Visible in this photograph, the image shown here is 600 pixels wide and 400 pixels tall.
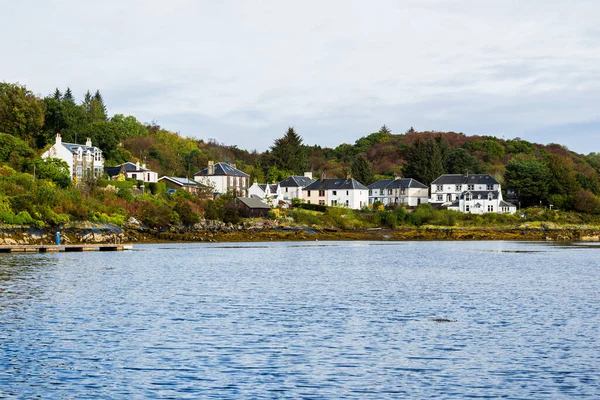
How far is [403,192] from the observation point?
134 metres

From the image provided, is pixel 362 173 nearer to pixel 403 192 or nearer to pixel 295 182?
pixel 403 192

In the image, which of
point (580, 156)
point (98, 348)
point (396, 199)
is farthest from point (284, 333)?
point (580, 156)

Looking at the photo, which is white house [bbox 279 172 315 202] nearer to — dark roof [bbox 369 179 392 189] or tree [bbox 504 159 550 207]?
dark roof [bbox 369 179 392 189]

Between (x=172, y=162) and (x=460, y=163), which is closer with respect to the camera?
(x=172, y=162)

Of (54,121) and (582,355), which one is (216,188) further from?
(582,355)

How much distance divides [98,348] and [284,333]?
6.36 m

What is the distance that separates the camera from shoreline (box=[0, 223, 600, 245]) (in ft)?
229

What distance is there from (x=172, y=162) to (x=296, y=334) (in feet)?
369

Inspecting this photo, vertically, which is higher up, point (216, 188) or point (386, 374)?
point (216, 188)

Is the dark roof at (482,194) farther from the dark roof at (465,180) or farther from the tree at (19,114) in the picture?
the tree at (19,114)

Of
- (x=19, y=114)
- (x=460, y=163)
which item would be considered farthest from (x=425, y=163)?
(x=19, y=114)

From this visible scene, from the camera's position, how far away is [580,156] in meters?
192

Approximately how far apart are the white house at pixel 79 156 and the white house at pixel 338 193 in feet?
144

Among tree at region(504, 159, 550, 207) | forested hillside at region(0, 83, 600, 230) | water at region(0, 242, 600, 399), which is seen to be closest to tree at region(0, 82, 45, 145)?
forested hillside at region(0, 83, 600, 230)
